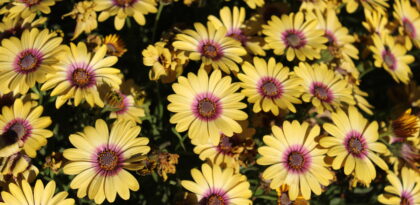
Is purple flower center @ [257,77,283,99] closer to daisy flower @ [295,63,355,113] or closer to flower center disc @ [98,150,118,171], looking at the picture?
daisy flower @ [295,63,355,113]

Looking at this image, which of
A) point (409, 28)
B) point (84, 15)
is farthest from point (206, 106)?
point (409, 28)

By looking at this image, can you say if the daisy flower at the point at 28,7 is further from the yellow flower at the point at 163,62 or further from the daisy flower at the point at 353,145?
the daisy flower at the point at 353,145

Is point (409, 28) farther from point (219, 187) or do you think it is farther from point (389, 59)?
point (219, 187)

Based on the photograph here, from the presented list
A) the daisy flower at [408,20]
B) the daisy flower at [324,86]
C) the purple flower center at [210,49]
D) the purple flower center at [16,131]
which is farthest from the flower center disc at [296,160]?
the daisy flower at [408,20]

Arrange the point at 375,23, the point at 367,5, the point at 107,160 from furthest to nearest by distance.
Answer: the point at 375,23, the point at 367,5, the point at 107,160

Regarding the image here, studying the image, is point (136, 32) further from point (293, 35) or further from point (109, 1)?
point (293, 35)
